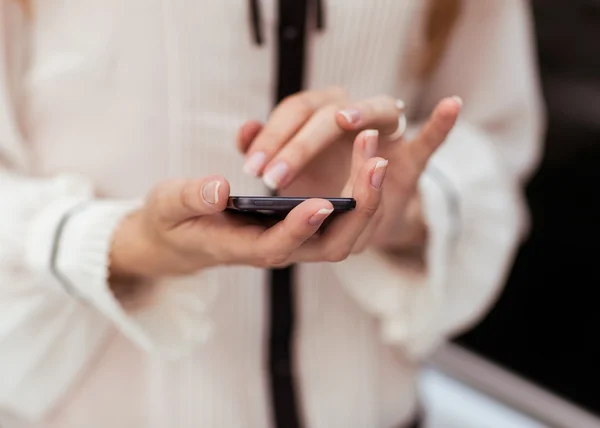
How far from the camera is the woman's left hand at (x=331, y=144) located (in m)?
0.28

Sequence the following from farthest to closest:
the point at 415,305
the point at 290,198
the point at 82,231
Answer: the point at 415,305 < the point at 82,231 < the point at 290,198

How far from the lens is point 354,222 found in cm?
25

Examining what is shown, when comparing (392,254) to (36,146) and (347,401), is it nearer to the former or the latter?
(347,401)

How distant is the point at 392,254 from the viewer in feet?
1.41

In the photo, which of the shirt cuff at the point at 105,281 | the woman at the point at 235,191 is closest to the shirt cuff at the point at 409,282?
the woman at the point at 235,191

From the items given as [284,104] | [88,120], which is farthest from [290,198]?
[88,120]

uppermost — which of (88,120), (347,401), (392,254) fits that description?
(88,120)

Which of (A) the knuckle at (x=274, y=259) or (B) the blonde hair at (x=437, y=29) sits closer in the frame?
Result: (A) the knuckle at (x=274, y=259)

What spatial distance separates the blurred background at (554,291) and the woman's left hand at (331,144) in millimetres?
539

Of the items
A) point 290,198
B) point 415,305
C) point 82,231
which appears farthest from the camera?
point 415,305

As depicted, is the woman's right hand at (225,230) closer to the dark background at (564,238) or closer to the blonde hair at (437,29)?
the blonde hair at (437,29)

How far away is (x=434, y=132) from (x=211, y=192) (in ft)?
0.40

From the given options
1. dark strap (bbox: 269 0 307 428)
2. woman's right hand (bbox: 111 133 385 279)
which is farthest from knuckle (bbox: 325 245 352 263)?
dark strap (bbox: 269 0 307 428)

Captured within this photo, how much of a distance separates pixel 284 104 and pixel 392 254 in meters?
0.17
